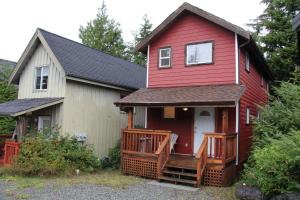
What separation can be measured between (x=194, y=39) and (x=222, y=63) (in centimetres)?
180

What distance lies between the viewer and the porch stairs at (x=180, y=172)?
31.5ft

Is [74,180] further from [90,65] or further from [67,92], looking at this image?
[90,65]

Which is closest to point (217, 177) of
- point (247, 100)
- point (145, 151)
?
point (145, 151)

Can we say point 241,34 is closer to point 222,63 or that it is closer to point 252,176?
point 222,63

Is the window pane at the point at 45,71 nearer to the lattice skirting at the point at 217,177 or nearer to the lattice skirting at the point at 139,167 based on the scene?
the lattice skirting at the point at 139,167

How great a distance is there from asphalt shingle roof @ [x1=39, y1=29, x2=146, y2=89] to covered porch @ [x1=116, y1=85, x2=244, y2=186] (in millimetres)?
2783

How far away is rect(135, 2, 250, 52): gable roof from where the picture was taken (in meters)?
11.1

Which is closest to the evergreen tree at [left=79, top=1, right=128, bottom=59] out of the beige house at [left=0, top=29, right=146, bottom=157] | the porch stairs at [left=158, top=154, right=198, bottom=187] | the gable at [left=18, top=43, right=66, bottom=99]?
the beige house at [left=0, top=29, right=146, bottom=157]

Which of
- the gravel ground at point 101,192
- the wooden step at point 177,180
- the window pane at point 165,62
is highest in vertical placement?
the window pane at point 165,62

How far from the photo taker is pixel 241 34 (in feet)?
36.3

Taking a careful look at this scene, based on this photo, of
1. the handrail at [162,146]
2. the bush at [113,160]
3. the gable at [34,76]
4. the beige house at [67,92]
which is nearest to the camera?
the handrail at [162,146]

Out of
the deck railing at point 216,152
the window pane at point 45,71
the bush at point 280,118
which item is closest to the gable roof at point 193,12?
the bush at point 280,118

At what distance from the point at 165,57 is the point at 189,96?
328cm

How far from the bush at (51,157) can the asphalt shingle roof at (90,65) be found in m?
3.06
